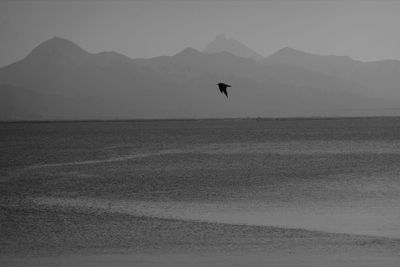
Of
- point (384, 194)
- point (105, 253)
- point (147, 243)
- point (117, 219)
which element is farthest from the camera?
point (384, 194)

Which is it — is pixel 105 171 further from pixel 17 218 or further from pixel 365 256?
pixel 365 256

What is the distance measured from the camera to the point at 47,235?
28.1m

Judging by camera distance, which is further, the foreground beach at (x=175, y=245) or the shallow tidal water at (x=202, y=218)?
the shallow tidal water at (x=202, y=218)

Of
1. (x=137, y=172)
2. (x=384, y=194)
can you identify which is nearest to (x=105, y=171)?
(x=137, y=172)

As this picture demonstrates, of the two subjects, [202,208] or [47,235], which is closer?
[47,235]

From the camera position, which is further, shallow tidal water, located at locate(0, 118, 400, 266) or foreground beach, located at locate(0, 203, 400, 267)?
shallow tidal water, located at locate(0, 118, 400, 266)

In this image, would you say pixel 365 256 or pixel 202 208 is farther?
pixel 202 208

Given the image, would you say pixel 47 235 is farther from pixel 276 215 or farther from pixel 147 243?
pixel 276 215

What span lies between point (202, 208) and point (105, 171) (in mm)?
29539

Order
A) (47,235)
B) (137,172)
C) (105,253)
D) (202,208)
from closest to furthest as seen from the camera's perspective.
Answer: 1. (105,253)
2. (47,235)
3. (202,208)
4. (137,172)

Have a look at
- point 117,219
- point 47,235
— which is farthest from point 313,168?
point 47,235

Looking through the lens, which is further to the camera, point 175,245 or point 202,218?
point 202,218

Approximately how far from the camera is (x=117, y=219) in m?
32.5

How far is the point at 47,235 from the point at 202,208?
11021 millimetres
